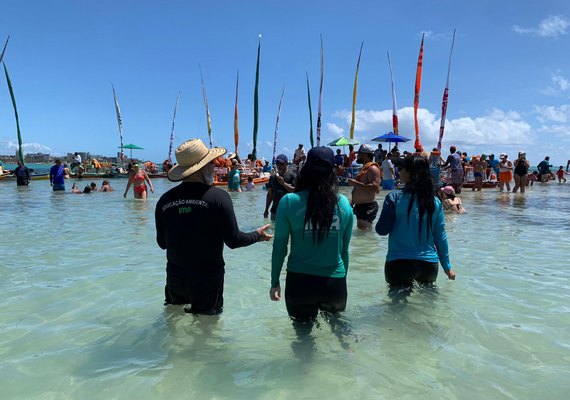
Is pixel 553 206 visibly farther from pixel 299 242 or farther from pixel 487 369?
pixel 299 242

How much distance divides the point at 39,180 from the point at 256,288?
1215 inches

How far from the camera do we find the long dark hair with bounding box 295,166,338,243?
116 inches

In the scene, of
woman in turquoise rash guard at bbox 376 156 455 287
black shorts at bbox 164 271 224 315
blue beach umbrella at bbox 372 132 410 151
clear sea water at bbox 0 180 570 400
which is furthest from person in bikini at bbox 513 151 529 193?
black shorts at bbox 164 271 224 315

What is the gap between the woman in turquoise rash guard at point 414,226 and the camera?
3.90 metres

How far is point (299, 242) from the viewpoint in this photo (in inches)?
121

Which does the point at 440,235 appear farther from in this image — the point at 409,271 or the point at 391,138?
the point at 391,138

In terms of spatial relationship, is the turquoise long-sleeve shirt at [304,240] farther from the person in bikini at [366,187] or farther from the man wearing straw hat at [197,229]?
the person in bikini at [366,187]

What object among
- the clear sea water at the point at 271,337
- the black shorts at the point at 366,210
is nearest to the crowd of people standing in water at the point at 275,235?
the clear sea water at the point at 271,337

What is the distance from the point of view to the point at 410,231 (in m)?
3.95

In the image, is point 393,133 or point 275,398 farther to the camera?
point 393,133

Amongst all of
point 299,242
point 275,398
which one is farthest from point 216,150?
point 275,398

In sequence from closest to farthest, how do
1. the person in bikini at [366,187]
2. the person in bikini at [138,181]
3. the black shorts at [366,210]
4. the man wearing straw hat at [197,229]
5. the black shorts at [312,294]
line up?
1. the black shorts at [312,294]
2. the man wearing straw hat at [197,229]
3. the person in bikini at [366,187]
4. the black shorts at [366,210]
5. the person in bikini at [138,181]

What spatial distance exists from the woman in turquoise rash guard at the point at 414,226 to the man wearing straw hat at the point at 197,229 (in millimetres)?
1348

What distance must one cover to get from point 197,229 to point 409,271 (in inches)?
81.0
